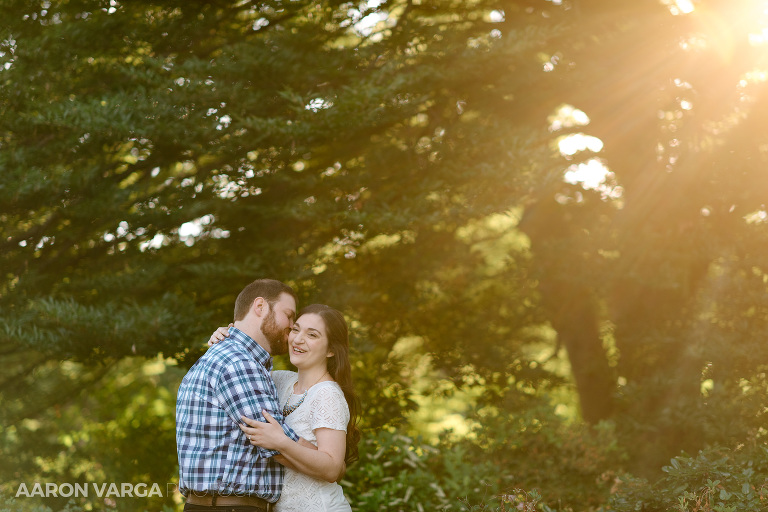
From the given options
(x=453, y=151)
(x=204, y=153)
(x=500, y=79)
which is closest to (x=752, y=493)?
Result: (x=453, y=151)

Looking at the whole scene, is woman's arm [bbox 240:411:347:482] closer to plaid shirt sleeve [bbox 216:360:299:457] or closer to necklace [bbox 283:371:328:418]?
plaid shirt sleeve [bbox 216:360:299:457]

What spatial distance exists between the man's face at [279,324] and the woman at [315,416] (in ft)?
0.27

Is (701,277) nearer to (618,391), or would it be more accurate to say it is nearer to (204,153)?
(618,391)

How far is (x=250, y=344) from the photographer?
3.91 metres

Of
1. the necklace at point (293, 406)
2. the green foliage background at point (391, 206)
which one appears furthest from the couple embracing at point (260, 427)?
the green foliage background at point (391, 206)

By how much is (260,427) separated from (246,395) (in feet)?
0.61

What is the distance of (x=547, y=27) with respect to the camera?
7.21m

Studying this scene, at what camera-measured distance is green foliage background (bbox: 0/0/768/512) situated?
6383mm

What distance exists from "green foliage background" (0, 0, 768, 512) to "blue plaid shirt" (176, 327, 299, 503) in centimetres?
250

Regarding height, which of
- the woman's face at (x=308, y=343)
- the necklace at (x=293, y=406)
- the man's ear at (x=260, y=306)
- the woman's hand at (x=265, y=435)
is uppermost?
the man's ear at (x=260, y=306)

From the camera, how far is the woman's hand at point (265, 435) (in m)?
3.45

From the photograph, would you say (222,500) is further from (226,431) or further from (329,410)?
(329,410)

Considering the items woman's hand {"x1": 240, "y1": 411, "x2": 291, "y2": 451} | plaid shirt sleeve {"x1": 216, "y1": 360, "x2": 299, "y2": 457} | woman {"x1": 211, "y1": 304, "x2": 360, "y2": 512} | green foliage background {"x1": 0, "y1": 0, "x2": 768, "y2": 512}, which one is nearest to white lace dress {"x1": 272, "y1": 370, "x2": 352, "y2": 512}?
woman {"x1": 211, "y1": 304, "x2": 360, "y2": 512}

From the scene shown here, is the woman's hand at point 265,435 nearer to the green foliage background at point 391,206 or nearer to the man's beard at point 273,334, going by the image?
the man's beard at point 273,334
